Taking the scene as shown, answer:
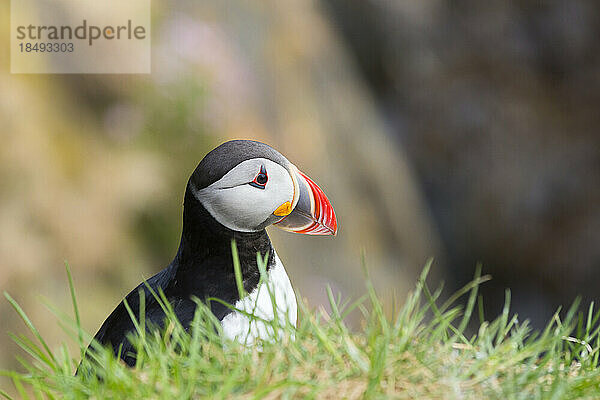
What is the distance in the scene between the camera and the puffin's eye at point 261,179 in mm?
1666

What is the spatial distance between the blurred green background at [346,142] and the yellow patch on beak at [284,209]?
2.06 m

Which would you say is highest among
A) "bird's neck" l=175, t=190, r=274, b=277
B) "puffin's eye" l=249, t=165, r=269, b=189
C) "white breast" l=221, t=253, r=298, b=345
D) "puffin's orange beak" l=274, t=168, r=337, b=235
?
"puffin's eye" l=249, t=165, r=269, b=189

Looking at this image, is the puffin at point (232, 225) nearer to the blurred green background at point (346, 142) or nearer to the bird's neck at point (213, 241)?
the bird's neck at point (213, 241)

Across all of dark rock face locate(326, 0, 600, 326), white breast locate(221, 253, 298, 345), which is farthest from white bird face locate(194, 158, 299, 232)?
dark rock face locate(326, 0, 600, 326)

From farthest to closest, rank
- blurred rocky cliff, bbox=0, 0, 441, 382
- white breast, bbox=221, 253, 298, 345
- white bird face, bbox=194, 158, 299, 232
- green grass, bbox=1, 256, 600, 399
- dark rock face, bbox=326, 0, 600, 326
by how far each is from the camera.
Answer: dark rock face, bbox=326, 0, 600, 326, blurred rocky cliff, bbox=0, 0, 441, 382, white bird face, bbox=194, 158, 299, 232, white breast, bbox=221, 253, 298, 345, green grass, bbox=1, 256, 600, 399

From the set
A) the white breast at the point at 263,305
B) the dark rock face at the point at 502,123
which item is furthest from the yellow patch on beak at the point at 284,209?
the dark rock face at the point at 502,123

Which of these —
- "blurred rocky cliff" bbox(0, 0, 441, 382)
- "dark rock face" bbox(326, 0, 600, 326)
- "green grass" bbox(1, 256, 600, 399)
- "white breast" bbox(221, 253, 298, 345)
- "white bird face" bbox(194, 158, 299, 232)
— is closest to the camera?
"green grass" bbox(1, 256, 600, 399)

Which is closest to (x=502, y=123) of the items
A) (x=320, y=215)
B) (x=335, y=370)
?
(x=320, y=215)

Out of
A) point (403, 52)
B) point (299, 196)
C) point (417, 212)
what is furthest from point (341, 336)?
point (403, 52)

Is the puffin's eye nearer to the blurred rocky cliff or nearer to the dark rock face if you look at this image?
the blurred rocky cliff

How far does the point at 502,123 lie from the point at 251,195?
13.2 ft

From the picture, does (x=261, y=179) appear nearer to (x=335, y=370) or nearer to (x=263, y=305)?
(x=263, y=305)

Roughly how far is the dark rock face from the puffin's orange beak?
12.1 feet

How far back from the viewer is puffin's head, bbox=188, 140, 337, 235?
1660mm
